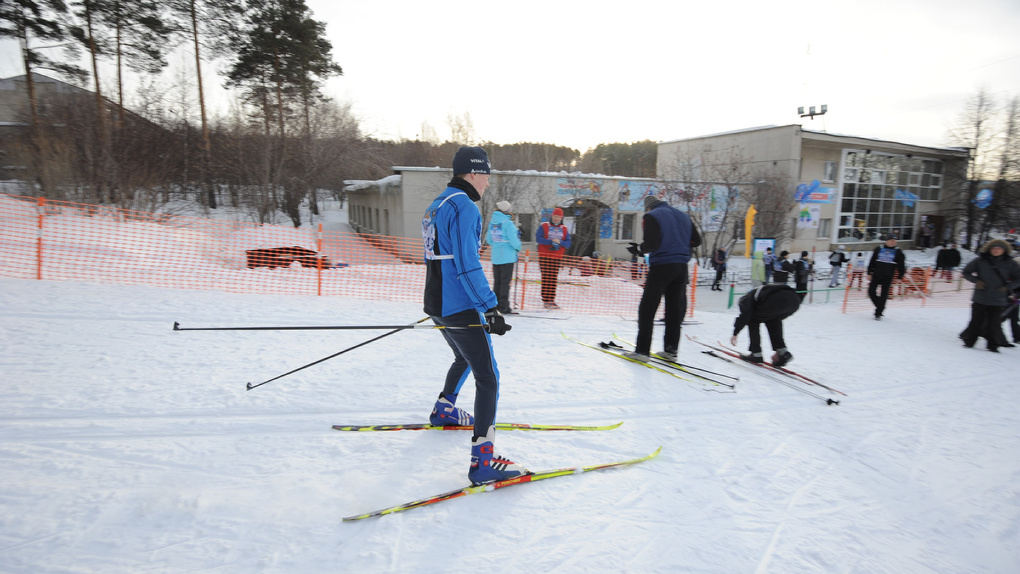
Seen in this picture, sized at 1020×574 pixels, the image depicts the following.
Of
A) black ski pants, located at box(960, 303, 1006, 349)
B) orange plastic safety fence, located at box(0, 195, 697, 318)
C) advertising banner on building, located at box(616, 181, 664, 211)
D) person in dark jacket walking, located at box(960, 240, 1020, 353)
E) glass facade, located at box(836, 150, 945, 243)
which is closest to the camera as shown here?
person in dark jacket walking, located at box(960, 240, 1020, 353)

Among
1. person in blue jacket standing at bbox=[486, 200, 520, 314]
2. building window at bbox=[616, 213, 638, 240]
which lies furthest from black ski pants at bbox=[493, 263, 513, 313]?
building window at bbox=[616, 213, 638, 240]

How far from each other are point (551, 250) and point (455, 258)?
19.8 ft

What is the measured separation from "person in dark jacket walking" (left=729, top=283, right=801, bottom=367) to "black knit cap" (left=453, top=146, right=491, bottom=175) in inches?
154

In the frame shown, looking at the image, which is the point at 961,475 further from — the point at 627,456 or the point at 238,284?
the point at 238,284

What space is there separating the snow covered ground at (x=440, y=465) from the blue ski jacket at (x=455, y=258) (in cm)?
101

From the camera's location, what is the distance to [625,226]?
22.7m

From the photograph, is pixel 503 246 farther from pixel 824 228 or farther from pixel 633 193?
pixel 824 228

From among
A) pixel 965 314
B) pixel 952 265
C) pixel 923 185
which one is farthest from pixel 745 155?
pixel 965 314

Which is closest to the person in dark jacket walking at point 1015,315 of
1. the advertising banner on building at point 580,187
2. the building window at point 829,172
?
the advertising banner on building at point 580,187

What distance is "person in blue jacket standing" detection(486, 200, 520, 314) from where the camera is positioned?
6.84 meters

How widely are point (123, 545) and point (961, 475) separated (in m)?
4.91

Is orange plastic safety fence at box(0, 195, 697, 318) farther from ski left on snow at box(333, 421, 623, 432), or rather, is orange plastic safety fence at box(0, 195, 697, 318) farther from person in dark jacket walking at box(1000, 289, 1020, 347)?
person in dark jacket walking at box(1000, 289, 1020, 347)

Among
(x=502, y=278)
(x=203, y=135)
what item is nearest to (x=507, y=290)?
(x=502, y=278)

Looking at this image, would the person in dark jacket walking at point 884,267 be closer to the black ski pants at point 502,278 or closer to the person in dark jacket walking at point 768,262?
the person in dark jacket walking at point 768,262
